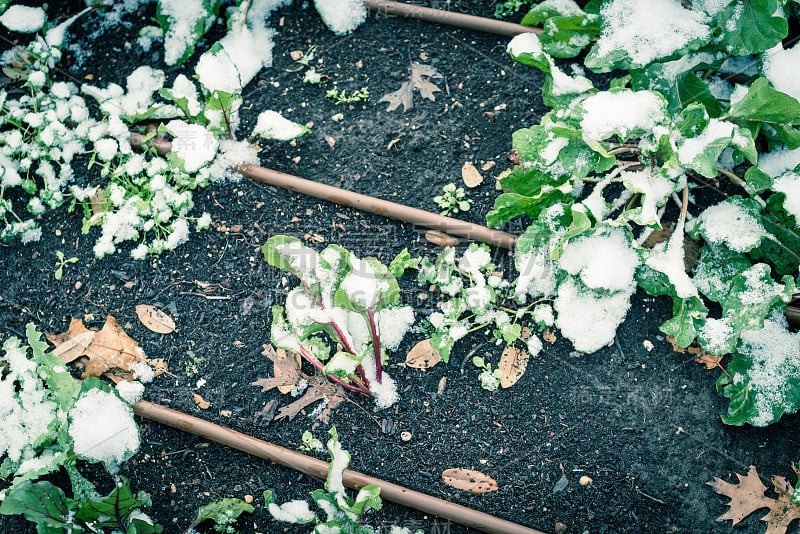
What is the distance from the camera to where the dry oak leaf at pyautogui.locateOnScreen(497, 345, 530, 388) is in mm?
1921

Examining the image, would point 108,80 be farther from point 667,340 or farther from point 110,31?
point 667,340

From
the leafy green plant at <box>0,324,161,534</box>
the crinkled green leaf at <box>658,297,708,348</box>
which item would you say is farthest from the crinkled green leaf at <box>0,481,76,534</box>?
the crinkled green leaf at <box>658,297,708,348</box>

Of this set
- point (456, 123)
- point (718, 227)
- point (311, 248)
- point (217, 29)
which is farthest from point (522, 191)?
point (217, 29)

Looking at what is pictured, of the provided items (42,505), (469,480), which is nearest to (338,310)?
(469,480)

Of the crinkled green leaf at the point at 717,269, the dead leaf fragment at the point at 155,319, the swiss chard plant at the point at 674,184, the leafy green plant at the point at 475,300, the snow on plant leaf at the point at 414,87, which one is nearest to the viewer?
the swiss chard plant at the point at 674,184

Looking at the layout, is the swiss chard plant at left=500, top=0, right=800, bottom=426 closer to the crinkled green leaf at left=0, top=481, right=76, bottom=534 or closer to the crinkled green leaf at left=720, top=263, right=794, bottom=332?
the crinkled green leaf at left=720, top=263, right=794, bottom=332

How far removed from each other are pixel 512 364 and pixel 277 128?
1.14m

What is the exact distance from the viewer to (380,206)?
6.73 ft

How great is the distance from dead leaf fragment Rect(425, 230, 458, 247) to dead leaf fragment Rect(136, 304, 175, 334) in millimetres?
931

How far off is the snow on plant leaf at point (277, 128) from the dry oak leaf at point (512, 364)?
3.36 feet

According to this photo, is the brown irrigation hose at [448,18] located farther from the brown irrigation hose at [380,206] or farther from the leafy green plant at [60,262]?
the leafy green plant at [60,262]

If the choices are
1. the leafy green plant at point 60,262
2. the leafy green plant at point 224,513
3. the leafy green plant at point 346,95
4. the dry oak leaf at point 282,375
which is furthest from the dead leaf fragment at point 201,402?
the leafy green plant at point 346,95

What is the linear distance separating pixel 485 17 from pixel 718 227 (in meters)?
1.14

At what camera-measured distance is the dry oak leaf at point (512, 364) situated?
192 cm
